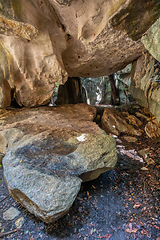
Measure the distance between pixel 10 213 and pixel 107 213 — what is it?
1.64 m

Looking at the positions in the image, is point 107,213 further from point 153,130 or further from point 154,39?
point 153,130

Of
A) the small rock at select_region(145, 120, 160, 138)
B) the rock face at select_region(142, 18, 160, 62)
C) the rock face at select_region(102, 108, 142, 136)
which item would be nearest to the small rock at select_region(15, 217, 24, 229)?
the rock face at select_region(142, 18, 160, 62)

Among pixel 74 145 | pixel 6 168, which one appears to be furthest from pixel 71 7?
pixel 6 168

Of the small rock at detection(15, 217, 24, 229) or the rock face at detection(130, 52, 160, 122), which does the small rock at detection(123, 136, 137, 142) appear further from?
the small rock at detection(15, 217, 24, 229)

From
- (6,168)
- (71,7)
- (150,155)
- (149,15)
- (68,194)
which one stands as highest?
(71,7)

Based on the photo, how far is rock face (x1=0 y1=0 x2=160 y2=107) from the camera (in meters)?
3.15

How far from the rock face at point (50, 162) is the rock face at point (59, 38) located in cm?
200

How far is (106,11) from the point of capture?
3.31m

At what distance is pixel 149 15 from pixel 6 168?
480 centimetres

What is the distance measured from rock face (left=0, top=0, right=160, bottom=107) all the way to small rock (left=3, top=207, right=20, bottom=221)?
12.4 ft

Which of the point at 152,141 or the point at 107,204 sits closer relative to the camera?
the point at 107,204

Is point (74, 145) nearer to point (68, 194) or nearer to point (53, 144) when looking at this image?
point (53, 144)

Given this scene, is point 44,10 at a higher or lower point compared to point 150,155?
higher

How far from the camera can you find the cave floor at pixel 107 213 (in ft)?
6.31
